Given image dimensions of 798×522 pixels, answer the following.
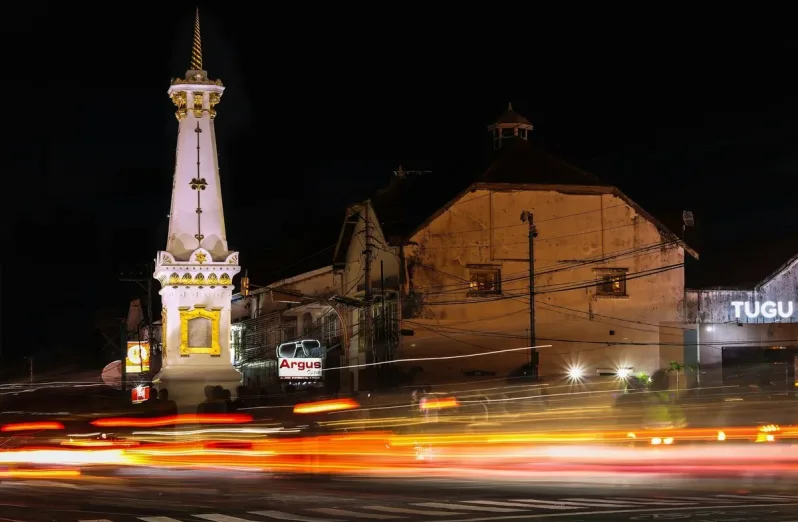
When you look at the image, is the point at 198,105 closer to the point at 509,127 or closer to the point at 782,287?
the point at 509,127

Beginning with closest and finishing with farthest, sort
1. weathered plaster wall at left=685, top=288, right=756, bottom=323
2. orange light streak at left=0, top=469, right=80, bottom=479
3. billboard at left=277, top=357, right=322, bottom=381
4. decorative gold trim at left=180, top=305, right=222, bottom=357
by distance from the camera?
orange light streak at left=0, top=469, right=80, bottom=479
decorative gold trim at left=180, top=305, right=222, bottom=357
billboard at left=277, top=357, right=322, bottom=381
weathered plaster wall at left=685, top=288, right=756, bottom=323

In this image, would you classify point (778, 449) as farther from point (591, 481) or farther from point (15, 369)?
point (15, 369)

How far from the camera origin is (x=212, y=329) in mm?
53094

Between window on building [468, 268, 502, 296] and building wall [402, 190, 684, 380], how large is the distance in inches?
11.2

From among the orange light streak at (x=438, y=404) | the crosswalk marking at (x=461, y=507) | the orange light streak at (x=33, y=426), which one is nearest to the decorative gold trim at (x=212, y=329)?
the orange light streak at (x=33, y=426)

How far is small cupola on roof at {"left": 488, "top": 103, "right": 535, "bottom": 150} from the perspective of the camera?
61781mm

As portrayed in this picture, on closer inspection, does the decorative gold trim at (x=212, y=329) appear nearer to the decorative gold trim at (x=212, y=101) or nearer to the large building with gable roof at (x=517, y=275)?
the large building with gable roof at (x=517, y=275)

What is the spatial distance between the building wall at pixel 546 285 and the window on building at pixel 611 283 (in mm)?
270

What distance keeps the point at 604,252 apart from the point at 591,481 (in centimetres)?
3461

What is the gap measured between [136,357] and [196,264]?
21403mm

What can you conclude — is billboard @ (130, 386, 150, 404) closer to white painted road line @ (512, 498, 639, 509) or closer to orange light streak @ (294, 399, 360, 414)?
orange light streak @ (294, 399, 360, 414)

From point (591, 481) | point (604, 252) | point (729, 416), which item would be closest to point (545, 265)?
point (604, 252)

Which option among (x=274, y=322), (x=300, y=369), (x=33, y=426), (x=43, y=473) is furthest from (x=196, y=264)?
(x=43, y=473)

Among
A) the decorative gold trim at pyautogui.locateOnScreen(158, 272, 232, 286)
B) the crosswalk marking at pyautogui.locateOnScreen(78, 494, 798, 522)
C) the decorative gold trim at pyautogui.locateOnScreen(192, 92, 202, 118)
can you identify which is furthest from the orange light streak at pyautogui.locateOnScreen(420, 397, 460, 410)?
the decorative gold trim at pyautogui.locateOnScreen(192, 92, 202, 118)
